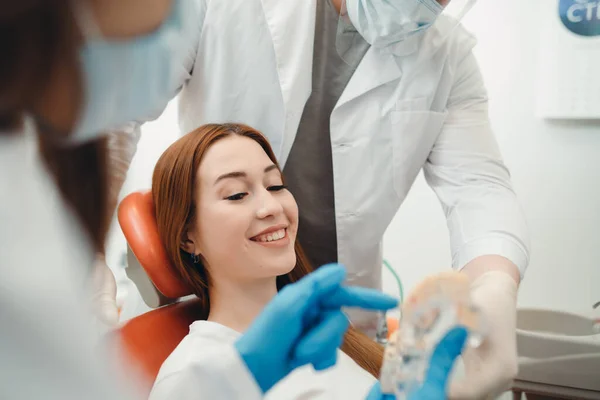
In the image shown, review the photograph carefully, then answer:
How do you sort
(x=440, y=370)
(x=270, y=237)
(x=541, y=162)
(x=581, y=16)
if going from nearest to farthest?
(x=440, y=370) < (x=270, y=237) < (x=581, y=16) < (x=541, y=162)

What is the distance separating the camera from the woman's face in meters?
1.33

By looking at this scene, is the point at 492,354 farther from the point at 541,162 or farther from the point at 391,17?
the point at 541,162

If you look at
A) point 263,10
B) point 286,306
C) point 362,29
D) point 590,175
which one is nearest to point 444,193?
point 362,29

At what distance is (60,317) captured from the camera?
1.28 feet

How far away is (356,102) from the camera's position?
1.58m

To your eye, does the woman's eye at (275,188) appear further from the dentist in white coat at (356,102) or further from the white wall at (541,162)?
the white wall at (541,162)

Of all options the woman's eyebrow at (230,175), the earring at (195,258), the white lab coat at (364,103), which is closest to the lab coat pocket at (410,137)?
the white lab coat at (364,103)

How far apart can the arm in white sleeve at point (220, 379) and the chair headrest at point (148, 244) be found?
1.82 feet

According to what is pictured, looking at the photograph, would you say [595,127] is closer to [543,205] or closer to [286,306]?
[543,205]

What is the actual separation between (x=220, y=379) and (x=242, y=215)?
625mm

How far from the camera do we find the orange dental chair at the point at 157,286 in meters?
1.35

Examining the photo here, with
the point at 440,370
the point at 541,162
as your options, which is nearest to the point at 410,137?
the point at 440,370

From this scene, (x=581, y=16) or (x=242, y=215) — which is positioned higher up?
(x=581, y=16)

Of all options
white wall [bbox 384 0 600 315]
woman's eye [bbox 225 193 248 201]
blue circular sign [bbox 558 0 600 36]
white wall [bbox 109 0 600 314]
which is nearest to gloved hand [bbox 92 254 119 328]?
woman's eye [bbox 225 193 248 201]
